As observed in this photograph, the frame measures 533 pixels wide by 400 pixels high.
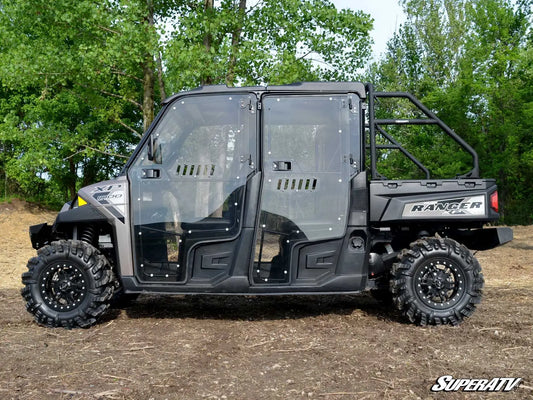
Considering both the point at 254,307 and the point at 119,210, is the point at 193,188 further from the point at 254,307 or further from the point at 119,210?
the point at 254,307

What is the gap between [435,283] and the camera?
5.39 metres

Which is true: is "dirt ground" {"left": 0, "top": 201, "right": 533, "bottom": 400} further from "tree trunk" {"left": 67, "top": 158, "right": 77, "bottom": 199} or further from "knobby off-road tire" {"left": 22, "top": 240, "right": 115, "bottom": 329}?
"tree trunk" {"left": 67, "top": 158, "right": 77, "bottom": 199}

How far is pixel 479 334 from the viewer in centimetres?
501

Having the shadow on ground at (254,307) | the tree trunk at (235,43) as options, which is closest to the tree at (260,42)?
the tree trunk at (235,43)

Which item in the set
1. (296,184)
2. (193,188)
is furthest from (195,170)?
(296,184)

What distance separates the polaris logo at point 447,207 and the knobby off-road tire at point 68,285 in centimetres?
302

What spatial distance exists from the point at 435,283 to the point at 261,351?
1916 mm

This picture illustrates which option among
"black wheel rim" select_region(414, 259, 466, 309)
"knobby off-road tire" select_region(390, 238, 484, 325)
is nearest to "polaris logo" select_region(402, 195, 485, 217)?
"knobby off-road tire" select_region(390, 238, 484, 325)

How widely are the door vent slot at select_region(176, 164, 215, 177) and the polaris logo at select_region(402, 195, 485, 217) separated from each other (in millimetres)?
1890

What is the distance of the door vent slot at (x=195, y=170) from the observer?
529 centimetres

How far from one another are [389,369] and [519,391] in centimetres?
86

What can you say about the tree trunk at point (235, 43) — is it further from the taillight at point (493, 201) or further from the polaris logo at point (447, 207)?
the taillight at point (493, 201)

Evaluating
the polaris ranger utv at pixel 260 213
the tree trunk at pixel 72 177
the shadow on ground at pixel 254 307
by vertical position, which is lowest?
the shadow on ground at pixel 254 307

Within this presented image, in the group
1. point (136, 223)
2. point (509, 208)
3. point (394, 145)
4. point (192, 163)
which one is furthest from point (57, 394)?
point (509, 208)
